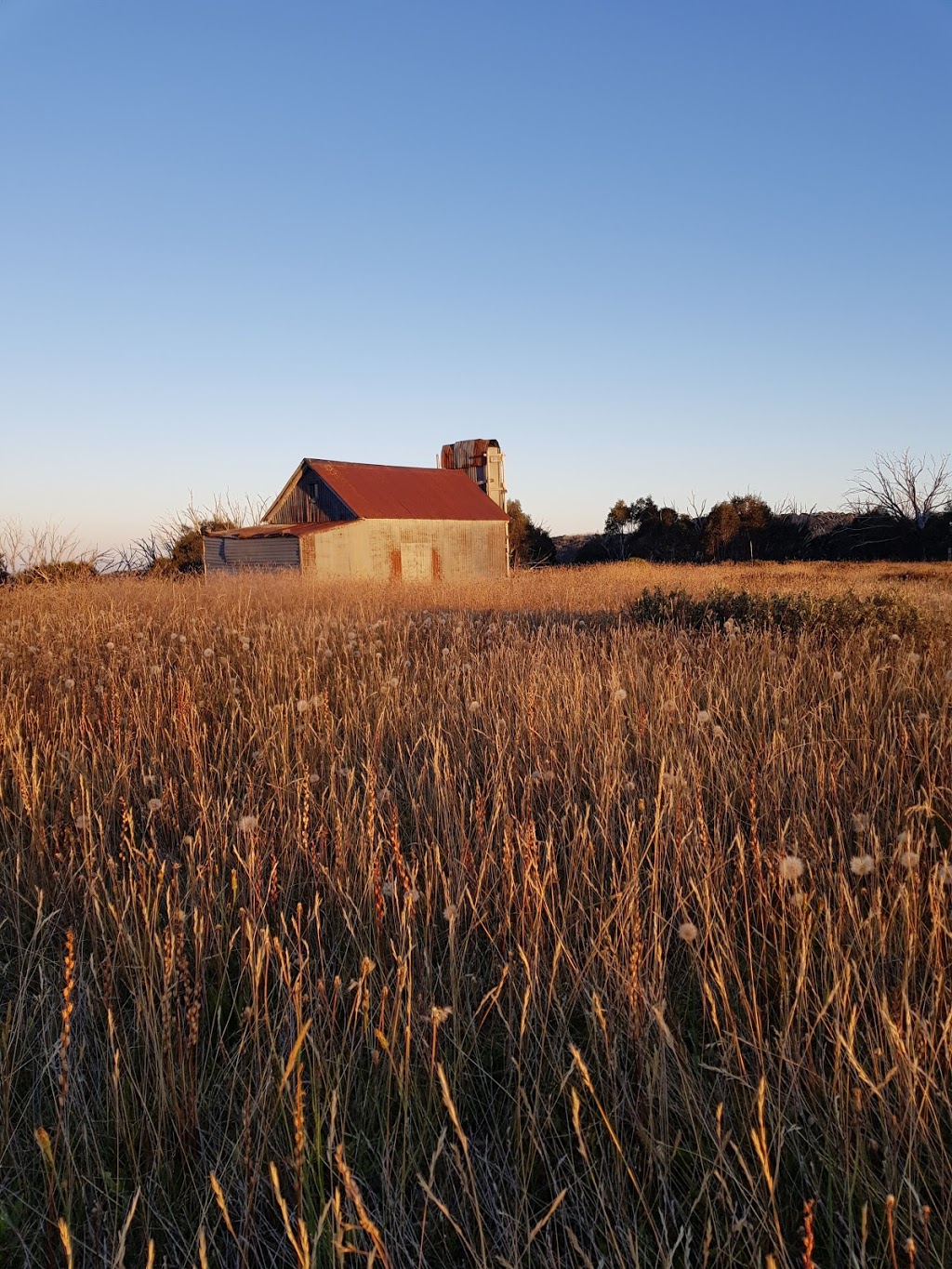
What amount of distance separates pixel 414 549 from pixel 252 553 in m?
5.39

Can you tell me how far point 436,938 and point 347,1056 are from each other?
18.8 inches

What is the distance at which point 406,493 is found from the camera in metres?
27.9

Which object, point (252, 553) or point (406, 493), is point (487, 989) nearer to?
point (252, 553)

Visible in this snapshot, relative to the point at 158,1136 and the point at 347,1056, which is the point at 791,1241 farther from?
the point at 158,1136

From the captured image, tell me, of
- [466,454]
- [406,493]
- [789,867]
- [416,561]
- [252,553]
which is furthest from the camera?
[466,454]

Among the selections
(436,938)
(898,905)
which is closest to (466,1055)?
(436,938)

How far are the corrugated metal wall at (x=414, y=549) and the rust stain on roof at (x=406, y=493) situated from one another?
311 millimetres

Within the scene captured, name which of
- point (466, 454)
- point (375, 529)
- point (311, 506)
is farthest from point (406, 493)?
point (466, 454)

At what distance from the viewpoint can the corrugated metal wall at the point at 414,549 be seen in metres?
24.6

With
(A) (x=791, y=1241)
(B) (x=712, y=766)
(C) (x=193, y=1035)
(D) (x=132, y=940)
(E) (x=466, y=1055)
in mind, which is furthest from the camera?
(B) (x=712, y=766)

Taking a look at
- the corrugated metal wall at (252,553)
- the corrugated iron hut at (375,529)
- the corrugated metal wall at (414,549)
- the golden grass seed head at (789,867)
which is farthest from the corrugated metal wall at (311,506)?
the golden grass seed head at (789,867)

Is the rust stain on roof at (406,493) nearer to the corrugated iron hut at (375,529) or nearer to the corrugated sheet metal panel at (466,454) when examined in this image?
the corrugated iron hut at (375,529)

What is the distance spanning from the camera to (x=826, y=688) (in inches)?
186

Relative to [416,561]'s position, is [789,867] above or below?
below
